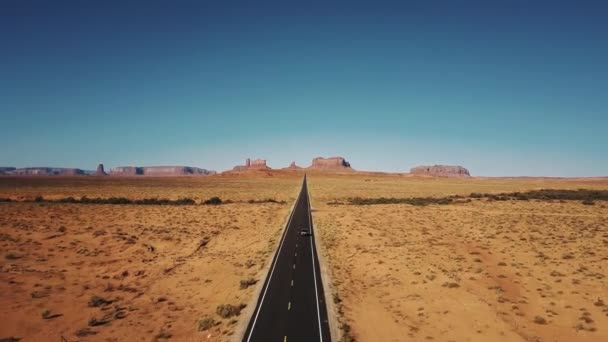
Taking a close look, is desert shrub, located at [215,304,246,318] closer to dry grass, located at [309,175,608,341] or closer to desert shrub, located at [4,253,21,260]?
dry grass, located at [309,175,608,341]

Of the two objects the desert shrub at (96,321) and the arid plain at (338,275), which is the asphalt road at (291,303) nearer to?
the arid plain at (338,275)

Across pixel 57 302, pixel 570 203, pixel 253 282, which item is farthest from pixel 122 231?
pixel 570 203

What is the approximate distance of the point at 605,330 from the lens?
19.9m

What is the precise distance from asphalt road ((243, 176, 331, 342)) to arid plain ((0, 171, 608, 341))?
124 cm

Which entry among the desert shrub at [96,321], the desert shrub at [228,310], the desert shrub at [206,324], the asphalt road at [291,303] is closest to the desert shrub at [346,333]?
the asphalt road at [291,303]

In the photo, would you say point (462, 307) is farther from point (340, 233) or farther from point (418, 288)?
point (340, 233)

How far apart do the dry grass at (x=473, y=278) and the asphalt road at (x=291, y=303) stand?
1.75m

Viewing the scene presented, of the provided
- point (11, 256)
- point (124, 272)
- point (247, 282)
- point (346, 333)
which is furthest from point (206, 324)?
point (11, 256)

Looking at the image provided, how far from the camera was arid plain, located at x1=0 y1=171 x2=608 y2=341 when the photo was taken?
21.2 m

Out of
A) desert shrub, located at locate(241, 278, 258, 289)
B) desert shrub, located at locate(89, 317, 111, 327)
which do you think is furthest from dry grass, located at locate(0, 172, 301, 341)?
desert shrub, located at locate(241, 278, 258, 289)

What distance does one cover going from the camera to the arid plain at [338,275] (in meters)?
21.2

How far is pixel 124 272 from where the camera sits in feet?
103

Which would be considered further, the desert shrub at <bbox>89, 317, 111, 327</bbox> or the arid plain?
the desert shrub at <bbox>89, 317, 111, 327</bbox>

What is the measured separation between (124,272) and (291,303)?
16.7 meters
